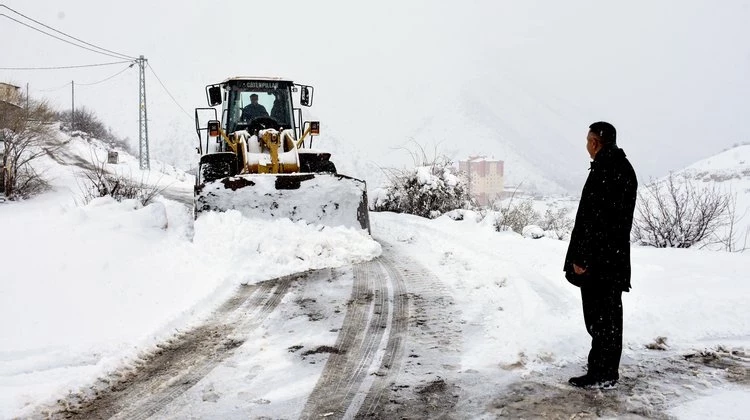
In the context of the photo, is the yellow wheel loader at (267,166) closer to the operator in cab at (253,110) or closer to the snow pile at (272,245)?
the operator in cab at (253,110)

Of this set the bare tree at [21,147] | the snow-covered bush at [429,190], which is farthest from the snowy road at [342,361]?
the bare tree at [21,147]

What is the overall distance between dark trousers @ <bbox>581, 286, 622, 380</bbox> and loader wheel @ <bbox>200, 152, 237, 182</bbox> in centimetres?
650

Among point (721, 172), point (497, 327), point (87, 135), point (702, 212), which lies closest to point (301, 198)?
point (497, 327)

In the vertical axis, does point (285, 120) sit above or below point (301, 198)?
above

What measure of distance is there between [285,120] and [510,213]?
280 inches

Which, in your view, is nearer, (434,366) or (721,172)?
(434,366)

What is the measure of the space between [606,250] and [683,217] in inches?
290

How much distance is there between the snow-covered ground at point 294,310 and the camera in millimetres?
3051

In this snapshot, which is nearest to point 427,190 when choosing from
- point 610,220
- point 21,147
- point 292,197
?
point 292,197

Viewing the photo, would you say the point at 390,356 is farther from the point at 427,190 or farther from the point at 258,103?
the point at 427,190

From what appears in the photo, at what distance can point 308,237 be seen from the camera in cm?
696

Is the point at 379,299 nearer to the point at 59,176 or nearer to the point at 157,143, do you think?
the point at 59,176

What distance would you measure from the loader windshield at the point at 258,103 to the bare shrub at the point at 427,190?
5615mm

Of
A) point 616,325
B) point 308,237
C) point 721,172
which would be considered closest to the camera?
point 616,325
